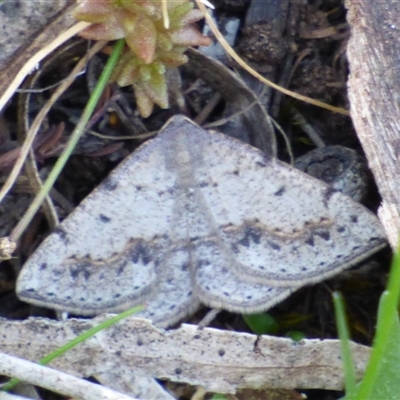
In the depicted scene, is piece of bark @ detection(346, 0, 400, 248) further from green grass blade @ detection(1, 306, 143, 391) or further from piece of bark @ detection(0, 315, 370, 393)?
green grass blade @ detection(1, 306, 143, 391)

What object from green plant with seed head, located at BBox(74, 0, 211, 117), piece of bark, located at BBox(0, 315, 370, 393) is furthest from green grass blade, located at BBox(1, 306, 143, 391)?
green plant with seed head, located at BBox(74, 0, 211, 117)

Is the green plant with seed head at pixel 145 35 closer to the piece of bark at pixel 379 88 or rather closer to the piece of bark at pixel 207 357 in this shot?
the piece of bark at pixel 379 88

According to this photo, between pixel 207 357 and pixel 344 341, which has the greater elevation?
pixel 344 341

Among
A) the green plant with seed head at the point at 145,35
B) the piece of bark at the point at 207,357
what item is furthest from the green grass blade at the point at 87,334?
the green plant with seed head at the point at 145,35

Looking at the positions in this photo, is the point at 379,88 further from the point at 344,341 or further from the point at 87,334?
the point at 87,334

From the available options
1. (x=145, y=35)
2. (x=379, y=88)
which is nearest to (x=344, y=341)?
(x=379, y=88)

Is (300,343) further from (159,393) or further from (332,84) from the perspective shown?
(332,84)
